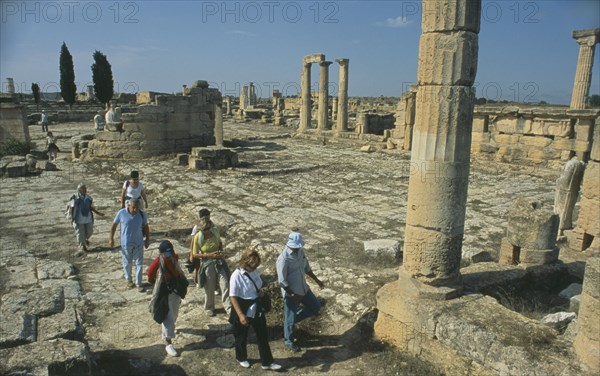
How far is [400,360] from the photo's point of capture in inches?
184

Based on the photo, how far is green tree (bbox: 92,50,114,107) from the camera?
45.3 metres

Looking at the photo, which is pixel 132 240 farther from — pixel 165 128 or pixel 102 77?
pixel 102 77

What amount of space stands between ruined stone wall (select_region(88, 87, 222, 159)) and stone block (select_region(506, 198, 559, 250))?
1426 cm

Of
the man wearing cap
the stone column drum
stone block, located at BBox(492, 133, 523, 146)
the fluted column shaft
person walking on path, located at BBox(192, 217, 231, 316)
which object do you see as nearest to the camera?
the stone column drum

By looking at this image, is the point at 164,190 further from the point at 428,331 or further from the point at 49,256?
the point at 428,331

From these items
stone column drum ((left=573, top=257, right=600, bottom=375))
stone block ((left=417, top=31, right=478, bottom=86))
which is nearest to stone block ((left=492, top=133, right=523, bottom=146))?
stone block ((left=417, top=31, right=478, bottom=86))

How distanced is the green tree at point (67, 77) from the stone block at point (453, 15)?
45663 mm

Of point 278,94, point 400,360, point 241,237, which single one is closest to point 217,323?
point 400,360

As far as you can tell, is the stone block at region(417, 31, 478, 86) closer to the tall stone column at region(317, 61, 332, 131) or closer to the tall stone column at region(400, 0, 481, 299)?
the tall stone column at region(400, 0, 481, 299)

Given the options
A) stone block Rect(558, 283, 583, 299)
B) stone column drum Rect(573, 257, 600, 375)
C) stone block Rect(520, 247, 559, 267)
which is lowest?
stone block Rect(558, 283, 583, 299)

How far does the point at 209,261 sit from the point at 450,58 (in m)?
3.68

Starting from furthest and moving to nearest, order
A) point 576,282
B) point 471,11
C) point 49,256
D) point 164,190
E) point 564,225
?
point 164,190, point 564,225, point 49,256, point 576,282, point 471,11

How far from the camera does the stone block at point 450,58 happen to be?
4469 millimetres

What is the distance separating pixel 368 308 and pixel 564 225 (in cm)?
493
